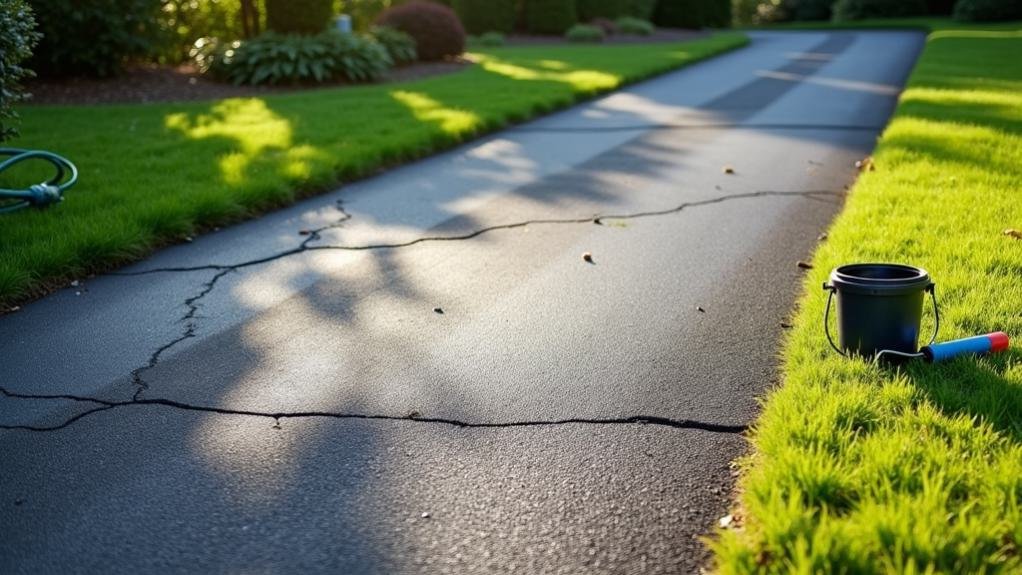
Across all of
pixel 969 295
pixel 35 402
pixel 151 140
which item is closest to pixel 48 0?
pixel 151 140

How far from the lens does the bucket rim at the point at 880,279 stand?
338 centimetres

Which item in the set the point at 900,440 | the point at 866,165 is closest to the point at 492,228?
the point at 866,165

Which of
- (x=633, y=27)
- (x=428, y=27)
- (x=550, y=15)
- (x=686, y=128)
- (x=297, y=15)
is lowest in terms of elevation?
(x=686, y=128)

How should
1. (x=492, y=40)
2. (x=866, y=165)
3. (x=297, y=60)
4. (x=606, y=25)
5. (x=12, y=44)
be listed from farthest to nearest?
(x=606, y=25) → (x=492, y=40) → (x=297, y=60) → (x=866, y=165) → (x=12, y=44)

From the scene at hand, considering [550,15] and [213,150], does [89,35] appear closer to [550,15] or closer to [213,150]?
[213,150]

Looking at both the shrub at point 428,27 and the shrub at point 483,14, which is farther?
the shrub at point 483,14

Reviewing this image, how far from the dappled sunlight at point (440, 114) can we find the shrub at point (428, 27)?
6.01 m

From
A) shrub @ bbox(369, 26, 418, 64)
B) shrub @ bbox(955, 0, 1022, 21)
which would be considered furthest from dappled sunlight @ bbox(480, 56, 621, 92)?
shrub @ bbox(955, 0, 1022, 21)

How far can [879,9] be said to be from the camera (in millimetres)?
42531

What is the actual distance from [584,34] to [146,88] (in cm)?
1571

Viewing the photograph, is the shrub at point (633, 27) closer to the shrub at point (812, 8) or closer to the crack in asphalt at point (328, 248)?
the shrub at point (812, 8)

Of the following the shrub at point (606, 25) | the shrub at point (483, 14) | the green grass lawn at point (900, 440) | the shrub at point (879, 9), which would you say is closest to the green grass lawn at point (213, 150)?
the green grass lawn at point (900, 440)

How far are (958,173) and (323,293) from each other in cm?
476

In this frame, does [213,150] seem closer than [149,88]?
Yes
